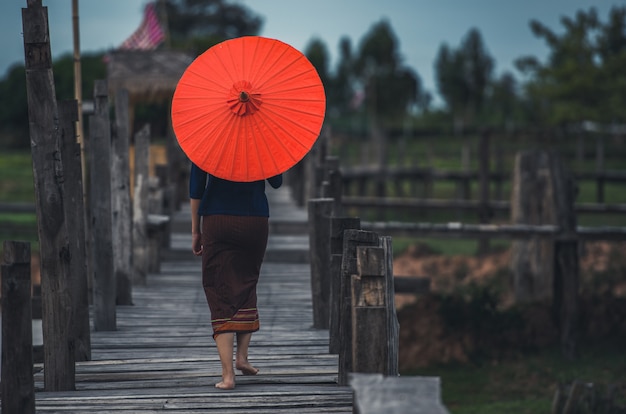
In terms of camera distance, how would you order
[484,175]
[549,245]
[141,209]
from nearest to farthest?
[141,209] → [549,245] → [484,175]

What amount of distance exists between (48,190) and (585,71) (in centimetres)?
3199

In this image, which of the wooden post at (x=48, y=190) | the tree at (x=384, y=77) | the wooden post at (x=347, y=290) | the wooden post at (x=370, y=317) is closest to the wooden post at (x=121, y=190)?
the wooden post at (x=48, y=190)

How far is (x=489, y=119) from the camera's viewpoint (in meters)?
61.3

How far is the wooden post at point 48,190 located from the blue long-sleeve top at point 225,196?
2.28 ft

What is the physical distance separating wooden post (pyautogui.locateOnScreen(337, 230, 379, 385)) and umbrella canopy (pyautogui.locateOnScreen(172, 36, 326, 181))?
0.55 m

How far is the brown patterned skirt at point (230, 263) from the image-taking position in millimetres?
5680

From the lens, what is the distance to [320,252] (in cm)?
726

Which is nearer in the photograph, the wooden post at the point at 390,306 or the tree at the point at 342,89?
the wooden post at the point at 390,306

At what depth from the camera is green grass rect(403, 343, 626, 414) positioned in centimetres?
1149

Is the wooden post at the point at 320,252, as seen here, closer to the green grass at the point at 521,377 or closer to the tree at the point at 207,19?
the green grass at the point at 521,377

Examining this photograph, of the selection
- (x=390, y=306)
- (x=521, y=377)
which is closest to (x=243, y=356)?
(x=390, y=306)

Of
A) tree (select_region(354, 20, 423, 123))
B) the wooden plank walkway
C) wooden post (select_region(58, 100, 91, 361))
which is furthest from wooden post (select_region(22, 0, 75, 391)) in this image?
tree (select_region(354, 20, 423, 123))

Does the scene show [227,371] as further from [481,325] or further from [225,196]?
[481,325]

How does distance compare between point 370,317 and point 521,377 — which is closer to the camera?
point 370,317
